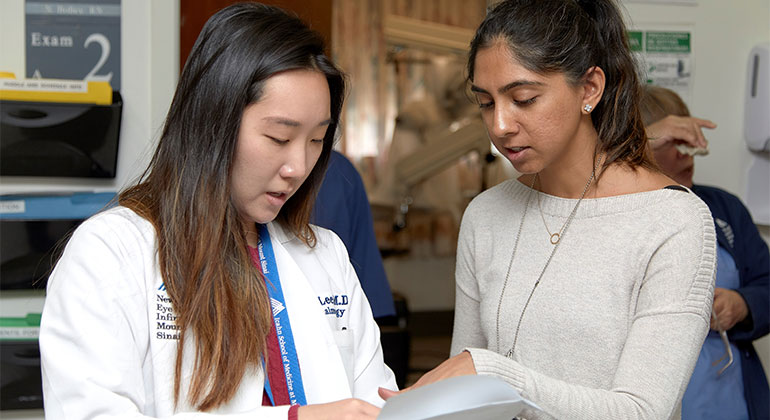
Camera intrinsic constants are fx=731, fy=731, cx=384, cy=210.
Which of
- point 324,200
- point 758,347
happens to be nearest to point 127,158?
point 324,200

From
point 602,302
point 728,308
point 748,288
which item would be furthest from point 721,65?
point 602,302

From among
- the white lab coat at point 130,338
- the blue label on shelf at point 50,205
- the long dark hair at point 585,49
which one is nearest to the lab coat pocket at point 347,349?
the white lab coat at point 130,338

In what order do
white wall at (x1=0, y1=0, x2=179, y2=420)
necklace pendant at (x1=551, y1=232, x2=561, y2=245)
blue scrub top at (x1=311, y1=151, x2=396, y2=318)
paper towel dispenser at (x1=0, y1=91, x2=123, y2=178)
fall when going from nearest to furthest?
1. necklace pendant at (x1=551, y1=232, x2=561, y2=245)
2. paper towel dispenser at (x1=0, y1=91, x2=123, y2=178)
3. white wall at (x1=0, y1=0, x2=179, y2=420)
4. blue scrub top at (x1=311, y1=151, x2=396, y2=318)

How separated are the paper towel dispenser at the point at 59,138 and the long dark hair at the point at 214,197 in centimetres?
61

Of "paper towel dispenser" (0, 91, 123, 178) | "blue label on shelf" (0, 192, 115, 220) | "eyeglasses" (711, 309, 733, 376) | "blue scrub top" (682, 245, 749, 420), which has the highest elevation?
"paper towel dispenser" (0, 91, 123, 178)

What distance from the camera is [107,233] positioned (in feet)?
3.56

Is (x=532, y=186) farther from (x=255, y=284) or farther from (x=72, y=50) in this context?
(x=72, y=50)

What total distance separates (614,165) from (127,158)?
1158 mm

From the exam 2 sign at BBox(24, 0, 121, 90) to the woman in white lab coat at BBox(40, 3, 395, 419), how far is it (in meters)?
0.72

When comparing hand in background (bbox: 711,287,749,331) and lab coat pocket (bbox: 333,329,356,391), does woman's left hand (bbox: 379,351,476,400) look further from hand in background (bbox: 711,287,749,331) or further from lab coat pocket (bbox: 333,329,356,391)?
hand in background (bbox: 711,287,749,331)

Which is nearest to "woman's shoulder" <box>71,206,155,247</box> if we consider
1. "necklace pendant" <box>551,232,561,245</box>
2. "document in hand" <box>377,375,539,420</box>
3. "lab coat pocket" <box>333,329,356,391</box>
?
"lab coat pocket" <box>333,329,356,391</box>

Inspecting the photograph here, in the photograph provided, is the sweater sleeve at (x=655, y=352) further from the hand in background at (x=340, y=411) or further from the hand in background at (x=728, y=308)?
the hand in background at (x=728, y=308)

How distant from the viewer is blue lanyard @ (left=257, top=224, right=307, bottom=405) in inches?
47.0

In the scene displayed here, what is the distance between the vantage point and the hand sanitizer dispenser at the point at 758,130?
2.35m
